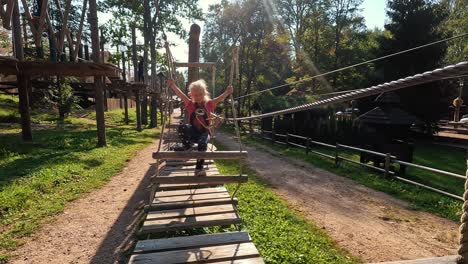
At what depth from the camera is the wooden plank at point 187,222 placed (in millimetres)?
3822

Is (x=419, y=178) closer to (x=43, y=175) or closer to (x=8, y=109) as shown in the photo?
(x=43, y=175)

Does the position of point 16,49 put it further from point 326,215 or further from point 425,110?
point 425,110

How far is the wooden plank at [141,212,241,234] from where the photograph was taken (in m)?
3.82

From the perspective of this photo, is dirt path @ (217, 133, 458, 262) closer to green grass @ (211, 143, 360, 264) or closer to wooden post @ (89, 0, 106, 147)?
green grass @ (211, 143, 360, 264)

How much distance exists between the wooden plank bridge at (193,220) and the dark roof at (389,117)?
9828mm

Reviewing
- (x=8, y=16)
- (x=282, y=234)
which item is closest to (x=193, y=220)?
(x=282, y=234)

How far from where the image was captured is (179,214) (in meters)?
4.23

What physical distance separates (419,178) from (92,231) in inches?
456

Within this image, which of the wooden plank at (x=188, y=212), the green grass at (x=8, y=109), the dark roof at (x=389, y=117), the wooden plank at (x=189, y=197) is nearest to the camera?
the wooden plank at (x=188, y=212)

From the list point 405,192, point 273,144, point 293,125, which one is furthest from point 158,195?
point 293,125

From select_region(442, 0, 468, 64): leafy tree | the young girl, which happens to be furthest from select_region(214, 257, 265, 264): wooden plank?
select_region(442, 0, 468, 64): leafy tree

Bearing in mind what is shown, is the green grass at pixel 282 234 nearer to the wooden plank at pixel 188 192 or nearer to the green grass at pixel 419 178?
Answer: the wooden plank at pixel 188 192

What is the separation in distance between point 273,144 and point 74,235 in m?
14.5

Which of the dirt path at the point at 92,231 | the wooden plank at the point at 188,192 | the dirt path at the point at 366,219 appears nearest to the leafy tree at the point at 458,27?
the dirt path at the point at 366,219
